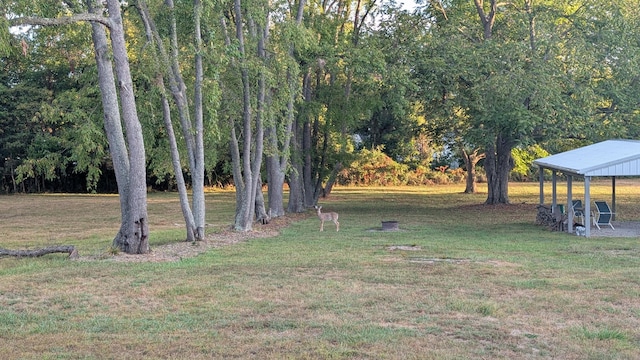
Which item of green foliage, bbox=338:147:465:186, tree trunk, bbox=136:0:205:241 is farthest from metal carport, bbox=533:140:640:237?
green foliage, bbox=338:147:465:186

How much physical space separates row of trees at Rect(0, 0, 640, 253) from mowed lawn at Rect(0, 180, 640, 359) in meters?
2.72

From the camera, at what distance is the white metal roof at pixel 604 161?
1608 cm

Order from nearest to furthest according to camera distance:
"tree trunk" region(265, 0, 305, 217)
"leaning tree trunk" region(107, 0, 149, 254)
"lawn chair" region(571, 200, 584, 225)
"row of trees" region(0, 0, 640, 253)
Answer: "leaning tree trunk" region(107, 0, 149, 254) → "row of trees" region(0, 0, 640, 253) → "lawn chair" region(571, 200, 584, 225) → "tree trunk" region(265, 0, 305, 217)

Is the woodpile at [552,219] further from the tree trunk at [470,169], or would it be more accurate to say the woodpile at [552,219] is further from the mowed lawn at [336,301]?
the tree trunk at [470,169]

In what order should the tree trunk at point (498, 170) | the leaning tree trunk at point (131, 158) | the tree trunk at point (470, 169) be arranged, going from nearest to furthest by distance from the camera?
the leaning tree trunk at point (131, 158)
the tree trunk at point (498, 170)
the tree trunk at point (470, 169)

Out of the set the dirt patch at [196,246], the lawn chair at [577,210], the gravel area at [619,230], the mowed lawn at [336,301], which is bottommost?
the mowed lawn at [336,301]

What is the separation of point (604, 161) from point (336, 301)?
1065 centimetres

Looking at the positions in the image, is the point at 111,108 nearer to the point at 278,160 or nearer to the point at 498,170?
the point at 278,160

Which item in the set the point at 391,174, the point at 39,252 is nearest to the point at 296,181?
the point at 39,252

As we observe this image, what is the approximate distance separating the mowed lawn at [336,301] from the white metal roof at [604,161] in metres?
1.68

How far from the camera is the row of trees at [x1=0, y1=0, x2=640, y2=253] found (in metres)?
13.6

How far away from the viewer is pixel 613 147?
63.1 feet

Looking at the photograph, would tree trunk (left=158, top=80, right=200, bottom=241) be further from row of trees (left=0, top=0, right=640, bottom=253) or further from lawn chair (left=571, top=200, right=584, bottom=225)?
lawn chair (left=571, top=200, right=584, bottom=225)

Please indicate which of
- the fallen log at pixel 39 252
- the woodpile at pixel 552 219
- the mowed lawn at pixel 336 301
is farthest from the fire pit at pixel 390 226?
the fallen log at pixel 39 252
